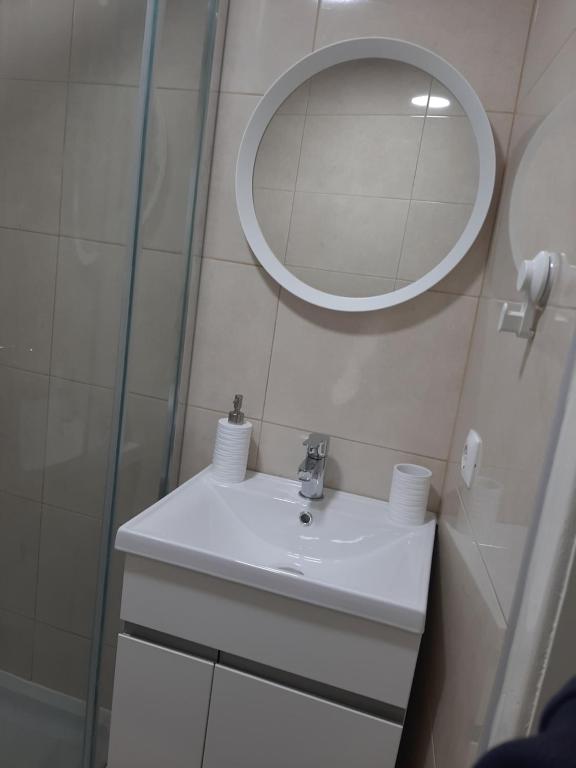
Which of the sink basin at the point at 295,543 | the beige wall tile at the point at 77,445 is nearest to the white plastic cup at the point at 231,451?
the sink basin at the point at 295,543

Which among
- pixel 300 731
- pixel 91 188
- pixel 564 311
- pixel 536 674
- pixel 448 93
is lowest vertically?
pixel 300 731

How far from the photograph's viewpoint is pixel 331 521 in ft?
4.26

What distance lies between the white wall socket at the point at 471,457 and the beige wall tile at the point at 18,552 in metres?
0.88

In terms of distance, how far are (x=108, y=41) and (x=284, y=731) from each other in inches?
51.2

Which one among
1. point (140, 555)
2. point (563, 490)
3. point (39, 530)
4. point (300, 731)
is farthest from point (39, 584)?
point (563, 490)

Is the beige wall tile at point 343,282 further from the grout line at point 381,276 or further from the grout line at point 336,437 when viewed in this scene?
the grout line at point 336,437

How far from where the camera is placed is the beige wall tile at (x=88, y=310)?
1.10 metres

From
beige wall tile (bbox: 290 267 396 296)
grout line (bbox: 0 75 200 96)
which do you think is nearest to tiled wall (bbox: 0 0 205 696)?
grout line (bbox: 0 75 200 96)

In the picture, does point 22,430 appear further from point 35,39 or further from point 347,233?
point 347,233

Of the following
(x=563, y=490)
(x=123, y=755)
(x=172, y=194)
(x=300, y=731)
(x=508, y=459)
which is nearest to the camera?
(x=563, y=490)

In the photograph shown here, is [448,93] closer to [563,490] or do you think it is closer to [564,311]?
[564,311]

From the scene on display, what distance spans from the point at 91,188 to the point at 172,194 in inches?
9.3

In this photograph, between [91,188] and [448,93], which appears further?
[448,93]

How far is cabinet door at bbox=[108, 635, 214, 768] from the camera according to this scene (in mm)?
1085
